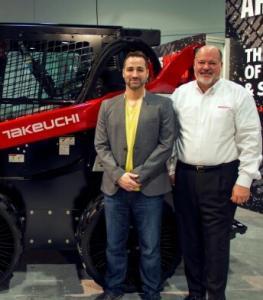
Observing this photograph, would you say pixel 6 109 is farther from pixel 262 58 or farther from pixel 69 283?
pixel 262 58

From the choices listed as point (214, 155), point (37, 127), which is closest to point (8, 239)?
point (37, 127)

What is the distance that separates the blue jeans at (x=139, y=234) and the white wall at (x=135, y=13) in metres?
7.26

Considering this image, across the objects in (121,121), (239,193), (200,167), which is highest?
(121,121)

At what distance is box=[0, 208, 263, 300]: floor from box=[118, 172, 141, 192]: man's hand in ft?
2.99

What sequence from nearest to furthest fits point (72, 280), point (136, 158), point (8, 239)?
point (136, 158), point (8, 239), point (72, 280)

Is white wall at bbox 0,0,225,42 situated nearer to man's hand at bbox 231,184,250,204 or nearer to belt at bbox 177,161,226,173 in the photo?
belt at bbox 177,161,226,173

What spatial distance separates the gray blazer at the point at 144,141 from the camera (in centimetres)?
288

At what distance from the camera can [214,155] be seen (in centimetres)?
287

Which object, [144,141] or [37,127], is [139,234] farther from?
[37,127]

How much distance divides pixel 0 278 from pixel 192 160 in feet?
5.01

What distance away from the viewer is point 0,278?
10.9 feet

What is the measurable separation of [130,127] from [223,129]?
21.2 inches

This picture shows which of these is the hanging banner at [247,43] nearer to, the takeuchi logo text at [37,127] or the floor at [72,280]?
the floor at [72,280]

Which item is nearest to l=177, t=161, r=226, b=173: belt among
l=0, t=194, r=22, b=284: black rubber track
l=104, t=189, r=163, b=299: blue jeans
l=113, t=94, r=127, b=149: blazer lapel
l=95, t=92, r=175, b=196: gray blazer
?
l=95, t=92, r=175, b=196: gray blazer
